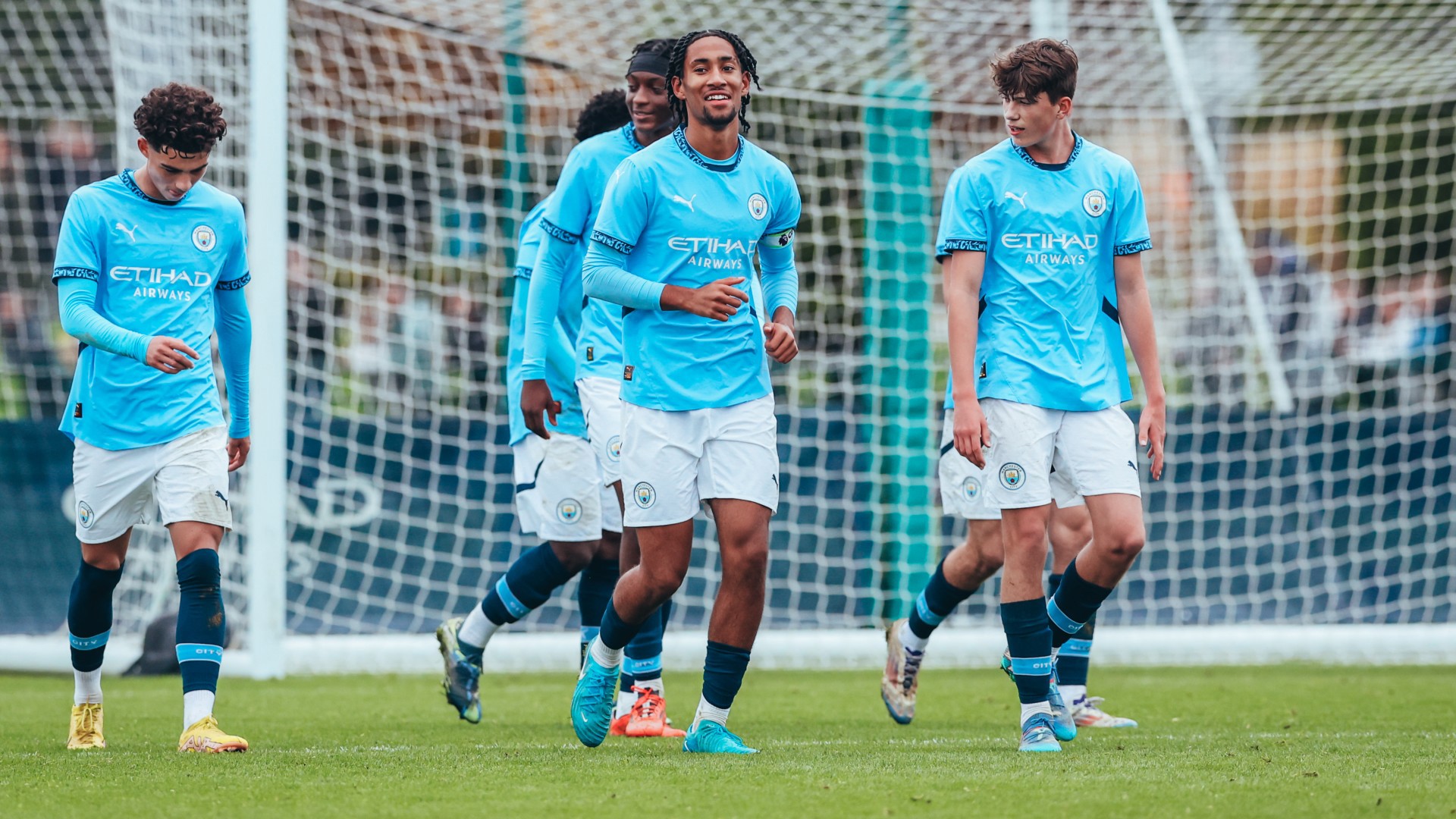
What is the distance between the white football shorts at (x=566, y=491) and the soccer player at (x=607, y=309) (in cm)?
16

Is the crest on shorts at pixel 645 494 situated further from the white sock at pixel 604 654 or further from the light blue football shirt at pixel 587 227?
the light blue football shirt at pixel 587 227

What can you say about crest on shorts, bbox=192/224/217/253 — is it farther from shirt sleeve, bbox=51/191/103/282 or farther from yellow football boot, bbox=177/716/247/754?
yellow football boot, bbox=177/716/247/754

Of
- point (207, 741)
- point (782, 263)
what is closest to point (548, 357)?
point (782, 263)

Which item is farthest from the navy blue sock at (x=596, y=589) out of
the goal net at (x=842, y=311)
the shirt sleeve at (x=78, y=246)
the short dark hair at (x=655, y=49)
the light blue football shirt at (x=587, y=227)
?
the goal net at (x=842, y=311)

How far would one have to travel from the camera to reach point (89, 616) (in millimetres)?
5359

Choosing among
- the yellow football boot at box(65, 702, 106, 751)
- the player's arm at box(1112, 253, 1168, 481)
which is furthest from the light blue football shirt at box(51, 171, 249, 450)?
the player's arm at box(1112, 253, 1168, 481)

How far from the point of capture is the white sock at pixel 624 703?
5875mm

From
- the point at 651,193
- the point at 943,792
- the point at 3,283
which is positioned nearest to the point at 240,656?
the point at 651,193

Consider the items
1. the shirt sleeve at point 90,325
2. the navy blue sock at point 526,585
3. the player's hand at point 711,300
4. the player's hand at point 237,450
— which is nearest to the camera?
the player's hand at point 711,300

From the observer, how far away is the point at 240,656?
833 cm

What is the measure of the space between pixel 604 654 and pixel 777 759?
0.65 metres

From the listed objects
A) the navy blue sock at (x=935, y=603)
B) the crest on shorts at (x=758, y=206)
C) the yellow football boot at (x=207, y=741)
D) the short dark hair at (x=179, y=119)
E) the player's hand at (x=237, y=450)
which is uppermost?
the short dark hair at (x=179, y=119)

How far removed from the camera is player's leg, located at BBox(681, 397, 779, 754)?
4738 mm

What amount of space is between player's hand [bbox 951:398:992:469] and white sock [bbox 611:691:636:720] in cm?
172
